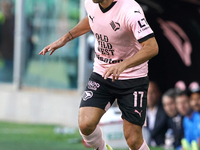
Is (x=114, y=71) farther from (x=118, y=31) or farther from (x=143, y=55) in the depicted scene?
(x=118, y=31)

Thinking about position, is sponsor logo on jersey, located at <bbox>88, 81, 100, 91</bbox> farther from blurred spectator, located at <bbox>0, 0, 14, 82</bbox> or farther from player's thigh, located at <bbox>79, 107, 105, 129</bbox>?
blurred spectator, located at <bbox>0, 0, 14, 82</bbox>

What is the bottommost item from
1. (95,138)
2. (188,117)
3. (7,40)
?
(7,40)

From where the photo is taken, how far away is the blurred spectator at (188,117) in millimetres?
8172

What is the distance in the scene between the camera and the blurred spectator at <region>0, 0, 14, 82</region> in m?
12.4

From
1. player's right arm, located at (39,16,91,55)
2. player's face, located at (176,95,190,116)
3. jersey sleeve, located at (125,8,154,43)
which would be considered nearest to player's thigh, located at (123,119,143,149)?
jersey sleeve, located at (125,8,154,43)

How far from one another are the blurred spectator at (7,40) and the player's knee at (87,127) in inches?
308

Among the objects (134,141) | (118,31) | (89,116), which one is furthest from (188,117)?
(118,31)

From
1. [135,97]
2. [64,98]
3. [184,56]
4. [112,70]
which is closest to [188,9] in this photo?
[184,56]

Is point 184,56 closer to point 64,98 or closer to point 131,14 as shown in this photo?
point 64,98

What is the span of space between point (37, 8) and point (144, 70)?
7.07m

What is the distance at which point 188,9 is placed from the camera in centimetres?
955

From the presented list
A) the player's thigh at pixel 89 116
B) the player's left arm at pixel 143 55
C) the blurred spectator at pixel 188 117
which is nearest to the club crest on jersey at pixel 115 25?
the player's left arm at pixel 143 55

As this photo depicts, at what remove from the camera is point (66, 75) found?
11219mm

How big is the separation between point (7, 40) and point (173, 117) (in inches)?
225
